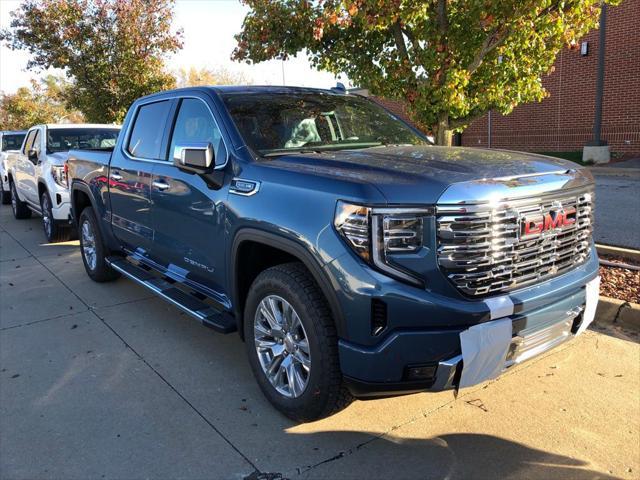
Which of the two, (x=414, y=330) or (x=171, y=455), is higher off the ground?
(x=414, y=330)

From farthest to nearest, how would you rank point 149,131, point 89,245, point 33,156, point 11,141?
point 11,141, point 33,156, point 89,245, point 149,131

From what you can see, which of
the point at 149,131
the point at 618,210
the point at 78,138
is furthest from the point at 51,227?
the point at 618,210

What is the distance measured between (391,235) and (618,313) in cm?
292

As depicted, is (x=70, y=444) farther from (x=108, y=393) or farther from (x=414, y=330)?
(x=414, y=330)

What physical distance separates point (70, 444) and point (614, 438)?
303cm

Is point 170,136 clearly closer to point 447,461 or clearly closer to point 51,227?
point 447,461

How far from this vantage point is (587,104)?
1909cm

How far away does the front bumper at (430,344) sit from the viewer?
250 cm

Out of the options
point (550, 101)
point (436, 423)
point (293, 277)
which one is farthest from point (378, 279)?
point (550, 101)

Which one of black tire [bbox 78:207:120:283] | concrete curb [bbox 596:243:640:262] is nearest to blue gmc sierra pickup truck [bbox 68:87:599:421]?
black tire [bbox 78:207:120:283]

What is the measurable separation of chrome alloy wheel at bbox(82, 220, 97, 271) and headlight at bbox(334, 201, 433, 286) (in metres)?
4.29

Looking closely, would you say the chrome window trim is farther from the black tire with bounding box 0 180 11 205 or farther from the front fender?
the black tire with bounding box 0 180 11 205

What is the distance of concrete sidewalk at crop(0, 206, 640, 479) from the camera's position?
2.82m

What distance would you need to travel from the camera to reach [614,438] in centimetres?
298
